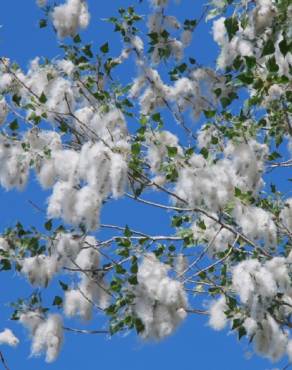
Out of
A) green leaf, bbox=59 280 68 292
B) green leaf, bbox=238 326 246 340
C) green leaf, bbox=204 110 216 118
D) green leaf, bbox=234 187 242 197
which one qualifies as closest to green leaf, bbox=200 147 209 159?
green leaf, bbox=234 187 242 197

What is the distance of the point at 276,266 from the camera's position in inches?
228

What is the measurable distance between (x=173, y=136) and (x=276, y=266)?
4.45 ft

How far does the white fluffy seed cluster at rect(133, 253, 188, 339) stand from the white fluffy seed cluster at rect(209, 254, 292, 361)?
15.9 inches

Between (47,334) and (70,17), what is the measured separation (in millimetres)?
2584

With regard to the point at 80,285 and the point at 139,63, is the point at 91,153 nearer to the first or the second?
the point at 80,285

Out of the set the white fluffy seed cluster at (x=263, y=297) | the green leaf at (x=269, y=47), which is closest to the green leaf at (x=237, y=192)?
the white fluffy seed cluster at (x=263, y=297)

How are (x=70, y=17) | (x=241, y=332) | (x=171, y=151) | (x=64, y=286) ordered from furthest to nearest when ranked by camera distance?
(x=70, y=17), (x=64, y=286), (x=241, y=332), (x=171, y=151)

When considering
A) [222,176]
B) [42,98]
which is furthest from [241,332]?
[42,98]

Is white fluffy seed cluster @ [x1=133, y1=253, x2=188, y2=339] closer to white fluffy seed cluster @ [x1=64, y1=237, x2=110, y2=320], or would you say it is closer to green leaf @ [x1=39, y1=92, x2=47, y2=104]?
white fluffy seed cluster @ [x1=64, y1=237, x2=110, y2=320]

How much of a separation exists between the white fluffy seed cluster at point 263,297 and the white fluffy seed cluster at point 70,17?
2611mm

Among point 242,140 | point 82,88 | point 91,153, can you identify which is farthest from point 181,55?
point 91,153

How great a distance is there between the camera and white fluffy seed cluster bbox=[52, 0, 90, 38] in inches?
278

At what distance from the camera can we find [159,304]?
5742 mm

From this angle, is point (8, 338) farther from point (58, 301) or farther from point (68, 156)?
point (68, 156)
